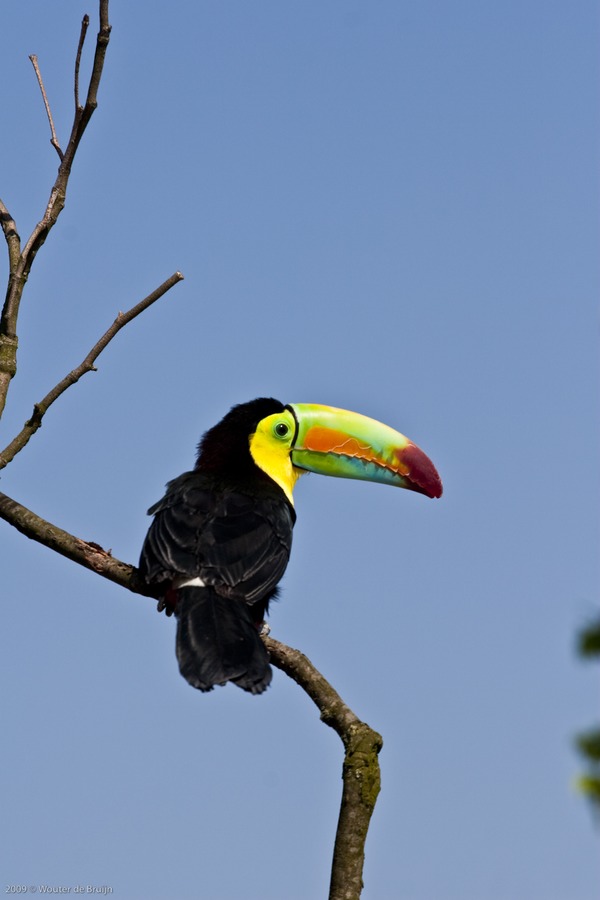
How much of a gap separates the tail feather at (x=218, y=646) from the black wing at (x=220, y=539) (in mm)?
190

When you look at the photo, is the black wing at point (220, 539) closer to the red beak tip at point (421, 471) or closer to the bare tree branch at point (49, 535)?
the bare tree branch at point (49, 535)

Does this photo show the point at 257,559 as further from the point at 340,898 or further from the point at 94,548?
the point at 340,898

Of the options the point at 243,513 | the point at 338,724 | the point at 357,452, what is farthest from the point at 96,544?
the point at 357,452

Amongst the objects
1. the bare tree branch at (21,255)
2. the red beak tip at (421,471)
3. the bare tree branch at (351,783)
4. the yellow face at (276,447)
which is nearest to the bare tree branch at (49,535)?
the bare tree branch at (21,255)

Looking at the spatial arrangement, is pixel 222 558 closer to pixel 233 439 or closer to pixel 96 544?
pixel 96 544

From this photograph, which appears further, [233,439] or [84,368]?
[233,439]

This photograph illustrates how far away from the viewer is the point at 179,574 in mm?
5883

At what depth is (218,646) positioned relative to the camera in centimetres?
521

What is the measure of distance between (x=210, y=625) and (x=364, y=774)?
156cm

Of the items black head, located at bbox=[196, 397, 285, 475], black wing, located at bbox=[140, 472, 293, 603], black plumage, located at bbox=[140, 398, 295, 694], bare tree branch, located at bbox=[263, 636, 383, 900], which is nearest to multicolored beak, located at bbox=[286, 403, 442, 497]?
black head, located at bbox=[196, 397, 285, 475]

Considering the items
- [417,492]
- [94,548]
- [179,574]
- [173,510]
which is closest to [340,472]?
[417,492]

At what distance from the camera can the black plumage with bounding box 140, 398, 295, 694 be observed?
512 centimetres

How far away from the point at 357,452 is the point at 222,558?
2.20 meters

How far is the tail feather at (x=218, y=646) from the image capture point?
16.5 ft
